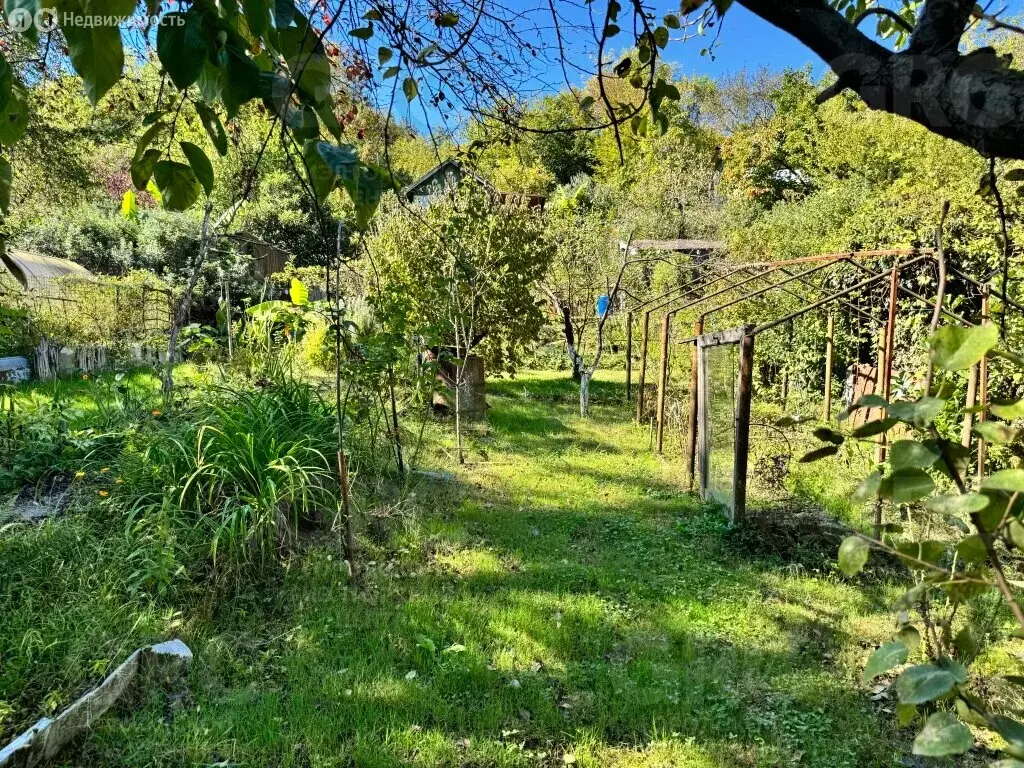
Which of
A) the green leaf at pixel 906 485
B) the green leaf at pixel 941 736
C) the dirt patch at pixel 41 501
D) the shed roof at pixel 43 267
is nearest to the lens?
the green leaf at pixel 941 736

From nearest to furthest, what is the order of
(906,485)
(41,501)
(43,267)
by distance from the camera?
(906,485) < (41,501) < (43,267)

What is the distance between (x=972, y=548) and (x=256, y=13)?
1.06m

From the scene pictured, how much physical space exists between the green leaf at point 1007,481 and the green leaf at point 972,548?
90 mm

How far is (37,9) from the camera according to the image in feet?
1.75

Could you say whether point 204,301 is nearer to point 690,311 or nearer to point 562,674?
point 690,311

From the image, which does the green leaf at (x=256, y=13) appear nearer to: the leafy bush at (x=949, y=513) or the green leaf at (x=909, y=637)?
the leafy bush at (x=949, y=513)

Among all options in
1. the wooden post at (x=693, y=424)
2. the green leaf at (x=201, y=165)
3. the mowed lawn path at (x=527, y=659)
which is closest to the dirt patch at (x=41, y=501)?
the mowed lawn path at (x=527, y=659)

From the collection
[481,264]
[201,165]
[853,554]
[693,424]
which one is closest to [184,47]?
[201,165]

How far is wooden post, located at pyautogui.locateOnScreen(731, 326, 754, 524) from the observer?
418 cm

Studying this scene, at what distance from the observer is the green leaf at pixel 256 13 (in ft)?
2.27

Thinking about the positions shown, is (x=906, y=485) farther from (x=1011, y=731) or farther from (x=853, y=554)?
(x=1011, y=731)

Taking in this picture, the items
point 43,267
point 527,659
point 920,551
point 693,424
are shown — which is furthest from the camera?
point 43,267

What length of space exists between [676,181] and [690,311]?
11.2 m

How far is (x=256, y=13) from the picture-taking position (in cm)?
70
